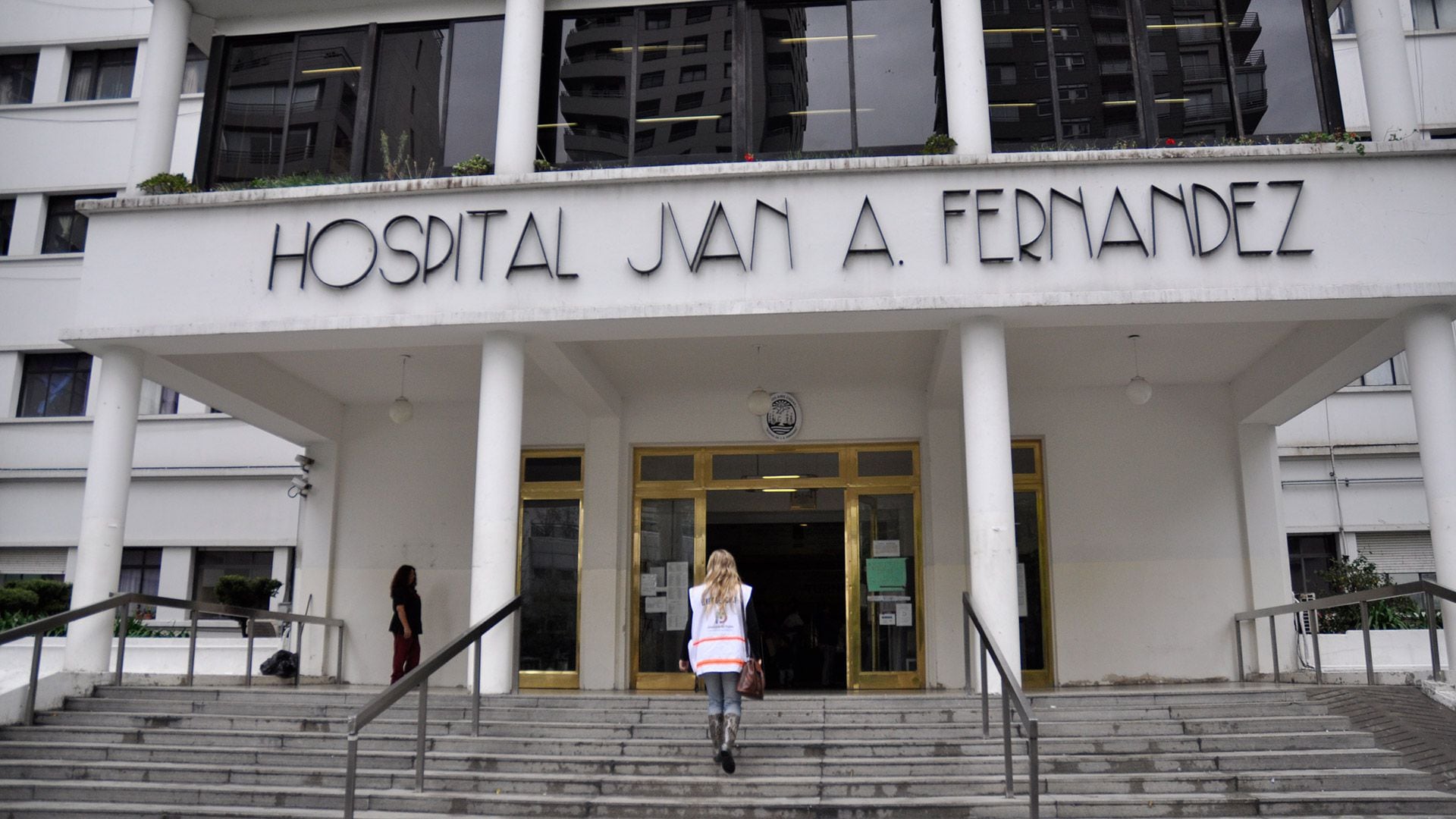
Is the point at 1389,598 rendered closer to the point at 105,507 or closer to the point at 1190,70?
the point at 1190,70

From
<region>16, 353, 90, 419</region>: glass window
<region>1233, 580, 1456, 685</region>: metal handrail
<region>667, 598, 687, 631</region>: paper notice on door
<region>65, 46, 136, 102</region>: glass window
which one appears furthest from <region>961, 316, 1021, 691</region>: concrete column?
<region>65, 46, 136, 102</region>: glass window

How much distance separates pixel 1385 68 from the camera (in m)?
10.7

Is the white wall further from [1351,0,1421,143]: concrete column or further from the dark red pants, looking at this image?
the dark red pants

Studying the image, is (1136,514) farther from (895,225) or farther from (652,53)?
(652,53)

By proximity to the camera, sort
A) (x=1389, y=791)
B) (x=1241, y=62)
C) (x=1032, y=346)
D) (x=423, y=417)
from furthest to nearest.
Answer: (x=423, y=417), (x=1032, y=346), (x=1241, y=62), (x=1389, y=791)

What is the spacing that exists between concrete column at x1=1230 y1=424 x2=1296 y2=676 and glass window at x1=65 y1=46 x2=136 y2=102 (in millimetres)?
20735

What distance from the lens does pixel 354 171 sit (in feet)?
39.6

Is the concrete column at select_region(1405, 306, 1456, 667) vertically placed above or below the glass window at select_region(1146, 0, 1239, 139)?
below

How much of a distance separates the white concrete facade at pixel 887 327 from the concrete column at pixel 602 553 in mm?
34

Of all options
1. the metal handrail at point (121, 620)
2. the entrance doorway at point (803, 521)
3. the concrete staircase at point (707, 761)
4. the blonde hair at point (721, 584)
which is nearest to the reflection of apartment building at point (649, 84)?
the entrance doorway at point (803, 521)

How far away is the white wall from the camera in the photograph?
524 inches

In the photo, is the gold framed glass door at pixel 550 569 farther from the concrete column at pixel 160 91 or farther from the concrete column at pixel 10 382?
the concrete column at pixel 10 382

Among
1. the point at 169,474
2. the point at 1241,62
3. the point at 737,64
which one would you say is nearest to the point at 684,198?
the point at 737,64

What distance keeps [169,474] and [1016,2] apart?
1600 centimetres
